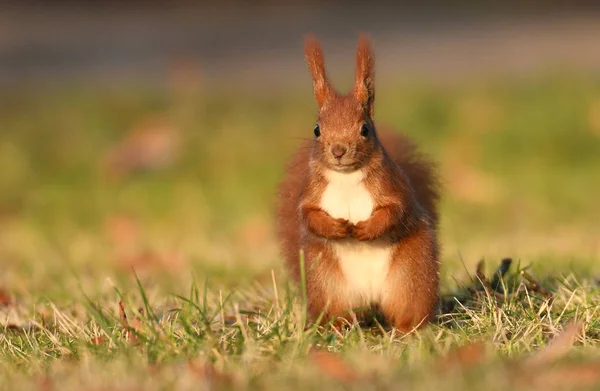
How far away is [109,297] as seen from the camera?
15.2 ft

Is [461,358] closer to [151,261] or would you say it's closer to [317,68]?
[317,68]

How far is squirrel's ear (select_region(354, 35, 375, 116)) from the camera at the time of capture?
11.6 ft

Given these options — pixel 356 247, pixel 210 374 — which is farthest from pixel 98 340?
pixel 356 247

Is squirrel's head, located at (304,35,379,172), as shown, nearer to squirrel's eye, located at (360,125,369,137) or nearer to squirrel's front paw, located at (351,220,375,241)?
squirrel's eye, located at (360,125,369,137)

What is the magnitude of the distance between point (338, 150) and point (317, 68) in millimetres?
408

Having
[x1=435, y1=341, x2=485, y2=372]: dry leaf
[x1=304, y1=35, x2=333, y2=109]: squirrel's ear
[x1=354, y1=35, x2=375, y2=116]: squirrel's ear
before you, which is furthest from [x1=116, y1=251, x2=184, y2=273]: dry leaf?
[x1=435, y1=341, x2=485, y2=372]: dry leaf

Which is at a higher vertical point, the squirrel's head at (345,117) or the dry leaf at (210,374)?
the squirrel's head at (345,117)

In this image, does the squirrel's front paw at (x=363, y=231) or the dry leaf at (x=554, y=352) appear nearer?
the dry leaf at (x=554, y=352)

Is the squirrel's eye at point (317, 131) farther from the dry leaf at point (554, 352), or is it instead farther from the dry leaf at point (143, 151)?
the dry leaf at point (143, 151)

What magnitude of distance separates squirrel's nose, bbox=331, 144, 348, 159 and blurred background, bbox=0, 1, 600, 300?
1.59 m

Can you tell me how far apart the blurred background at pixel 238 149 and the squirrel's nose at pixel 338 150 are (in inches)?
62.5

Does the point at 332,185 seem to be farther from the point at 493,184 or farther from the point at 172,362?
the point at 493,184

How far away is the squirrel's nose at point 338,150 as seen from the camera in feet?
11.0

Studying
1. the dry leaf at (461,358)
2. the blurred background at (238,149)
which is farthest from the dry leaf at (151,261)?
the dry leaf at (461,358)
